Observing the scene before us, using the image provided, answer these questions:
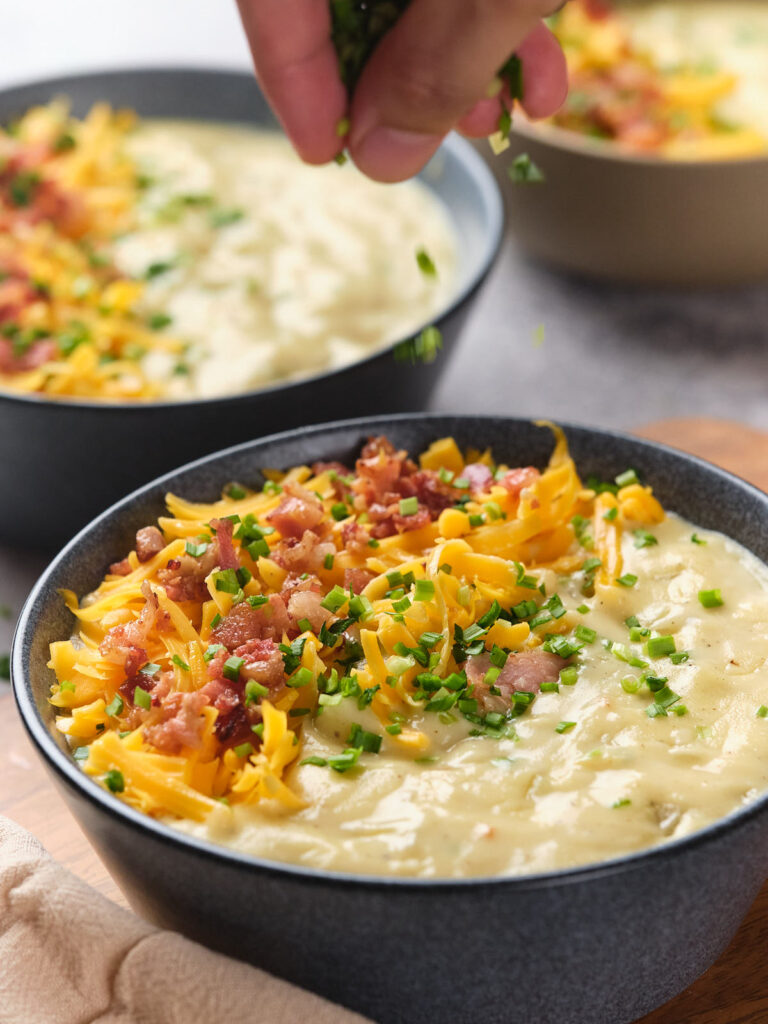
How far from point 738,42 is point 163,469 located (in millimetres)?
3999

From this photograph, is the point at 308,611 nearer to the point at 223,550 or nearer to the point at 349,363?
the point at 223,550

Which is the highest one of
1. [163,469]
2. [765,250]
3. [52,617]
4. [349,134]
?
[349,134]

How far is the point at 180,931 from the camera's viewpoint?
254 centimetres

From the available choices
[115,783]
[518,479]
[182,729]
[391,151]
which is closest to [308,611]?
[182,729]

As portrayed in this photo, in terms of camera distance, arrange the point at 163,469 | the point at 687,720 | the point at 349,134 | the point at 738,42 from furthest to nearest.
Answer: the point at 738,42
the point at 163,469
the point at 349,134
the point at 687,720

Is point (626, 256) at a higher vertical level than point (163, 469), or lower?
lower

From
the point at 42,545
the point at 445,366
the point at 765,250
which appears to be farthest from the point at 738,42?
the point at 42,545

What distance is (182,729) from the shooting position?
102 inches

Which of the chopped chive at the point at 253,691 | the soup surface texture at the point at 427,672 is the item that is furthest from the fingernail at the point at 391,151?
the chopped chive at the point at 253,691

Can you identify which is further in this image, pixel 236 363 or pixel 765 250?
pixel 765 250

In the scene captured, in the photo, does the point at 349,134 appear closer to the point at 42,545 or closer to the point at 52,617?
the point at 52,617

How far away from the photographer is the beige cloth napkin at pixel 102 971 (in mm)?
2387

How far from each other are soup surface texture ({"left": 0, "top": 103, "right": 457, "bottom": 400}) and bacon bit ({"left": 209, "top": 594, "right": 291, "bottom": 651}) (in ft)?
4.57

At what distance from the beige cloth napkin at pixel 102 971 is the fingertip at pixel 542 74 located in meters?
2.19
